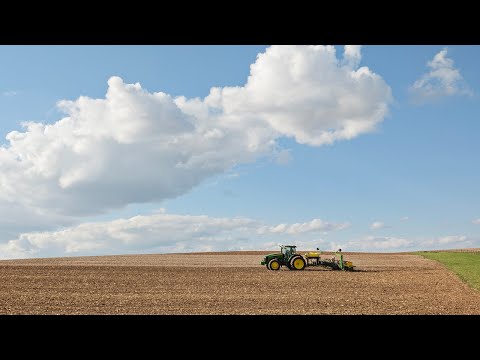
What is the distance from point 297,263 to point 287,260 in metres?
0.70

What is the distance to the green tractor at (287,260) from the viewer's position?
95.1ft

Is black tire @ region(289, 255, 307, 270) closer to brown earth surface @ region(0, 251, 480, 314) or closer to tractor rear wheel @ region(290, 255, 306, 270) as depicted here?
tractor rear wheel @ region(290, 255, 306, 270)

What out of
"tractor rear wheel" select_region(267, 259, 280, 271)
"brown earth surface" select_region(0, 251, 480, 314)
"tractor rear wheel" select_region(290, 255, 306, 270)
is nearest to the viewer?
"brown earth surface" select_region(0, 251, 480, 314)

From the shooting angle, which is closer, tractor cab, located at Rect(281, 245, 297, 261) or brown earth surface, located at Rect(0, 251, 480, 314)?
brown earth surface, located at Rect(0, 251, 480, 314)

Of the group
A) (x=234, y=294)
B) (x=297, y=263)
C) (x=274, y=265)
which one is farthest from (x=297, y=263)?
(x=234, y=294)

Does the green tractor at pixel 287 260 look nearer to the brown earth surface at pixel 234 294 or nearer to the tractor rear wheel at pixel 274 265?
the tractor rear wheel at pixel 274 265

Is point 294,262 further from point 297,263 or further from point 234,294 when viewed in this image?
point 234,294

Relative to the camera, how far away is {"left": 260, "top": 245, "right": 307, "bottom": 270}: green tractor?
2898cm

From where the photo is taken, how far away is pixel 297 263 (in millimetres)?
28984

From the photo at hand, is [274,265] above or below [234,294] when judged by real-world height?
above

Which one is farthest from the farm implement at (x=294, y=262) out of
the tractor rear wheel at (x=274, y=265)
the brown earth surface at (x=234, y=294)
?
the brown earth surface at (x=234, y=294)

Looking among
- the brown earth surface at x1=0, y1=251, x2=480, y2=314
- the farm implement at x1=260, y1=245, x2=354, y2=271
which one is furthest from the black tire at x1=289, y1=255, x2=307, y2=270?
the brown earth surface at x1=0, y1=251, x2=480, y2=314
